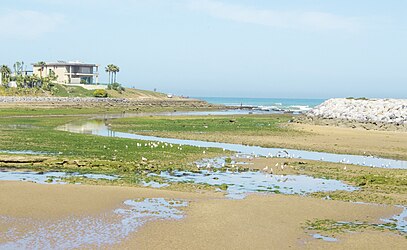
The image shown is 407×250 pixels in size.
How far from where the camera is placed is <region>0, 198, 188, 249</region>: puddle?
1309cm

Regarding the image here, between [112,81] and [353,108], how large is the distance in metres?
84.3

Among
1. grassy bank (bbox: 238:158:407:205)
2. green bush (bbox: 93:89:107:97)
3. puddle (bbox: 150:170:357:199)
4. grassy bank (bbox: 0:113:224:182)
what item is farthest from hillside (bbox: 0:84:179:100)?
puddle (bbox: 150:170:357:199)

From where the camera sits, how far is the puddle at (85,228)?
42.9 ft

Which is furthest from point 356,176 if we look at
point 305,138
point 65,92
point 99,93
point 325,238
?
point 65,92

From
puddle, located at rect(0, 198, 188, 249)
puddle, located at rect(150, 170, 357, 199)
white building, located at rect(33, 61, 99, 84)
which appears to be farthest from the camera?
white building, located at rect(33, 61, 99, 84)

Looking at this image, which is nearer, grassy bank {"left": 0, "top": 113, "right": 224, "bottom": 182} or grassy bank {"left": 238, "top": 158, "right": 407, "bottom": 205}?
grassy bank {"left": 238, "top": 158, "right": 407, "bottom": 205}

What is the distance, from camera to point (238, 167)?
2664cm

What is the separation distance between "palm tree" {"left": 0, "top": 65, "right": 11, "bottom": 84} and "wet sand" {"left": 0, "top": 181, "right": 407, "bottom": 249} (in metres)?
101

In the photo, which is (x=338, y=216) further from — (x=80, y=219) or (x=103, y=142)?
(x=103, y=142)

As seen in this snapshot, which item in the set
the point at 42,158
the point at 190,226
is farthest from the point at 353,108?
the point at 190,226

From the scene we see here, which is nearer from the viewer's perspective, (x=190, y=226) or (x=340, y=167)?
(x=190, y=226)

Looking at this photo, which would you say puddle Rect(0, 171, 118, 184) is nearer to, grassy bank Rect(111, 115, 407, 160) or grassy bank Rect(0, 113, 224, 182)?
grassy bank Rect(0, 113, 224, 182)

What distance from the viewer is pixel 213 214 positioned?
1656cm

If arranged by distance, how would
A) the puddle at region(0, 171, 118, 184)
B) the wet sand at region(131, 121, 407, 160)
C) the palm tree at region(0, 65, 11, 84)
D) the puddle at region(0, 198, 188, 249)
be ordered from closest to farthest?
1. the puddle at region(0, 198, 188, 249)
2. the puddle at region(0, 171, 118, 184)
3. the wet sand at region(131, 121, 407, 160)
4. the palm tree at region(0, 65, 11, 84)
